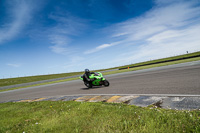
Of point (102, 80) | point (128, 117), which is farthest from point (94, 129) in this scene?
point (102, 80)

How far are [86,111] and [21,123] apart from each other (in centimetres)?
204

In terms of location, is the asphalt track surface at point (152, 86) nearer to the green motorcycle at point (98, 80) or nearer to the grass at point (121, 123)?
the green motorcycle at point (98, 80)

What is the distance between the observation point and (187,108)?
12.6 ft

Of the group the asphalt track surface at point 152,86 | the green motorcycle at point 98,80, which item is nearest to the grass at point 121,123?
the asphalt track surface at point 152,86

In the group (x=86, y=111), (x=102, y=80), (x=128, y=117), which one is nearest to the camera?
(x=128, y=117)

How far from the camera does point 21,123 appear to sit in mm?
4277

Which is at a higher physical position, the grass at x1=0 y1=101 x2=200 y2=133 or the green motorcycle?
the green motorcycle

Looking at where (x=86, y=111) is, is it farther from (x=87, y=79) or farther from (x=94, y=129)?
(x=87, y=79)

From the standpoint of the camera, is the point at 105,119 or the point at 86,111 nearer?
the point at 105,119

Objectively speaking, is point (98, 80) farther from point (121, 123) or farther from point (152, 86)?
point (121, 123)

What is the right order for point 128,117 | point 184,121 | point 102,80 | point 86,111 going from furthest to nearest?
point 102,80, point 86,111, point 128,117, point 184,121

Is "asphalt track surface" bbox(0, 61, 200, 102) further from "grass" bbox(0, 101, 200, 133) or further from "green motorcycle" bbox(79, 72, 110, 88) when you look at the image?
"grass" bbox(0, 101, 200, 133)

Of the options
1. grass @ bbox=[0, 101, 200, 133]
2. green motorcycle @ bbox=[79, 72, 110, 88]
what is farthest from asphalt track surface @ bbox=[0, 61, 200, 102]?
grass @ bbox=[0, 101, 200, 133]

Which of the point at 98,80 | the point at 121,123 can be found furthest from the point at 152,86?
the point at 121,123
